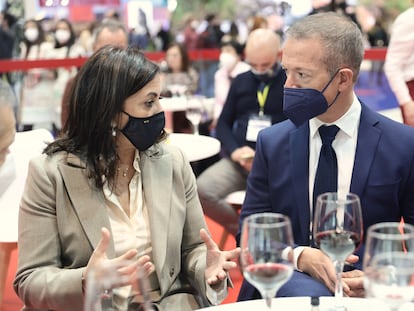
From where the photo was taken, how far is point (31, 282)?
7.32 feet

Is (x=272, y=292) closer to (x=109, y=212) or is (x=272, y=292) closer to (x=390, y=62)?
(x=109, y=212)

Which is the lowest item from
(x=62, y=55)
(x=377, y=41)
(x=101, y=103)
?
(x=377, y=41)

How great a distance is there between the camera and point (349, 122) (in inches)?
97.1

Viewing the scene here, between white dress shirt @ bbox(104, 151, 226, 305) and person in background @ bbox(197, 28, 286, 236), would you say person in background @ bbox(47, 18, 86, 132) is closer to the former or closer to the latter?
person in background @ bbox(197, 28, 286, 236)

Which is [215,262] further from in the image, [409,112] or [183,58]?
[183,58]

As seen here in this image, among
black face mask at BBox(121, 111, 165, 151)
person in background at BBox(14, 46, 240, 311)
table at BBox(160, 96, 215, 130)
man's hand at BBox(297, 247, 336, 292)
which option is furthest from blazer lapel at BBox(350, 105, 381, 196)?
table at BBox(160, 96, 215, 130)

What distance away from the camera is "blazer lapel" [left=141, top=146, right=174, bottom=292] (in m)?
2.35

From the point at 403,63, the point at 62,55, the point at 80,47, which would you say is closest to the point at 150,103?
the point at 403,63

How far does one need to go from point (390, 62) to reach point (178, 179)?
2.90m

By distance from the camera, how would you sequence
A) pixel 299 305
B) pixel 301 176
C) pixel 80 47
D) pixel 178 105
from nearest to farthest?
1. pixel 299 305
2. pixel 301 176
3. pixel 178 105
4. pixel 80 47

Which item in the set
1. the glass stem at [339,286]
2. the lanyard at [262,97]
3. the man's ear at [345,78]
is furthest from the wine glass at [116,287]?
the lanyard at [262,97]

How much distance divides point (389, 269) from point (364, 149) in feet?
3.55

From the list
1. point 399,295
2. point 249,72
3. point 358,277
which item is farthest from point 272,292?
point 249,72

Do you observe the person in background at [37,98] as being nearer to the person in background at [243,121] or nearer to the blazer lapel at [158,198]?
the person in background at [243,121]
